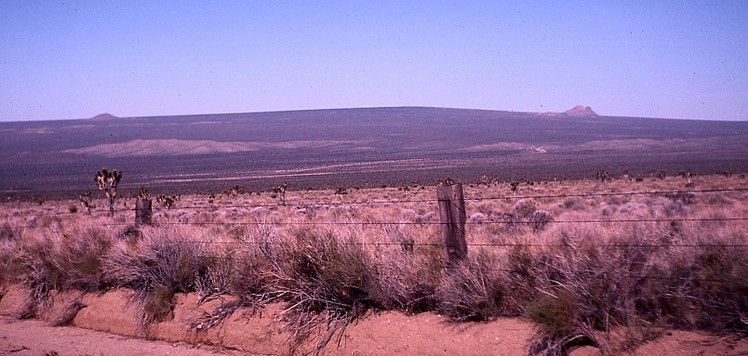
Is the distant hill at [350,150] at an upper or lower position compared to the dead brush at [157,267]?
lower

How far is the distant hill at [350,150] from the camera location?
81.2 m

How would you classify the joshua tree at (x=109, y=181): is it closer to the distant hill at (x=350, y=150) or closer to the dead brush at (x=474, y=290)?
the distant hill at (x=350, y=150)

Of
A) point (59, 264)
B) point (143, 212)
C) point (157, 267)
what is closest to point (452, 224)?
point (157, 267)

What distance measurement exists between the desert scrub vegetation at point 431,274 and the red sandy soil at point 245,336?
6.6 inches

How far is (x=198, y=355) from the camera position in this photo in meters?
9.83

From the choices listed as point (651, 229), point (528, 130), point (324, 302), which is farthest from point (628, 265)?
point (528, 130)

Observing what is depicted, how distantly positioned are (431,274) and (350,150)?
386ft

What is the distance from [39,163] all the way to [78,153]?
13.0m

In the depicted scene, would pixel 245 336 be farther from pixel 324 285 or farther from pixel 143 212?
pixel 143 212

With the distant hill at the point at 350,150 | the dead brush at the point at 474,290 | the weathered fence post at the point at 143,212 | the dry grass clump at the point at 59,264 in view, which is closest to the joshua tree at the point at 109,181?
the distant hill at the point at 350,150

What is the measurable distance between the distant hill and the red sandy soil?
183 feet

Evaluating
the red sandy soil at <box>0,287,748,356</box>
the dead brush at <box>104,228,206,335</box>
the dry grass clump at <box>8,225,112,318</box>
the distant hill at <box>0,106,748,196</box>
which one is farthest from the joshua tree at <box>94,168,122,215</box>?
the dead brush at <box>104,228,206,335</box>

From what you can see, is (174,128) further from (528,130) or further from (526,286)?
(526,286)

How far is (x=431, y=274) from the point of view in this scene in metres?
9.72
